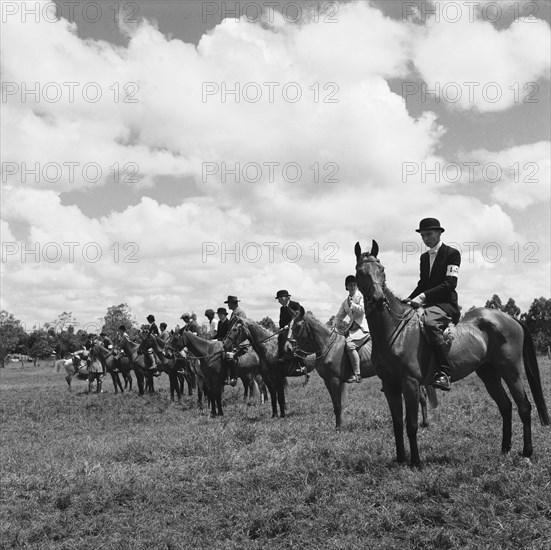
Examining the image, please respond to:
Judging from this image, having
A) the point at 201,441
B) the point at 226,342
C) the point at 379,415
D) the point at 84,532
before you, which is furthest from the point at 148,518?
the point at 226,342

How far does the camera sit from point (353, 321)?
13.5 m

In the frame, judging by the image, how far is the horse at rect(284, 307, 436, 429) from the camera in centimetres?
1319

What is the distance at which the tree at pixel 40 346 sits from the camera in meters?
123

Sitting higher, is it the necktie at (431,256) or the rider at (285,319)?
the necktie at (431,256)

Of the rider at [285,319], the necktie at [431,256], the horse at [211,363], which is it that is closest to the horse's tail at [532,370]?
the necktie at [431,256]

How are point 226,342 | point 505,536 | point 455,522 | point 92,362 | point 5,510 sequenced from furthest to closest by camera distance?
point 92,362 → point 226,342 → point 5,510 → point 455,522 → point 505,536

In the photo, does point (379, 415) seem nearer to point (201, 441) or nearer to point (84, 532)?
point (201, 441)

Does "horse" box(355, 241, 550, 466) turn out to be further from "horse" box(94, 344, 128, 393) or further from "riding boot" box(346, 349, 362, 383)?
"horse" box(94, 344, 128, 393)

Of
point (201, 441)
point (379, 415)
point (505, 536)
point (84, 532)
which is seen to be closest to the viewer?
point (505, 536)

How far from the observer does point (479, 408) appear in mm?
14109

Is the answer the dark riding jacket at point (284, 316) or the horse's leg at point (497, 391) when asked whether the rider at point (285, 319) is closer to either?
the dark riding jacket at point (284, 316)

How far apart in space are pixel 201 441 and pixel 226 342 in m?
5.52

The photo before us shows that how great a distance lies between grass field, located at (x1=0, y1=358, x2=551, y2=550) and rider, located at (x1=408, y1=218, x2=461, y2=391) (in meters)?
1.60

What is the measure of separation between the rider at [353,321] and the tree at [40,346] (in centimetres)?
11988
